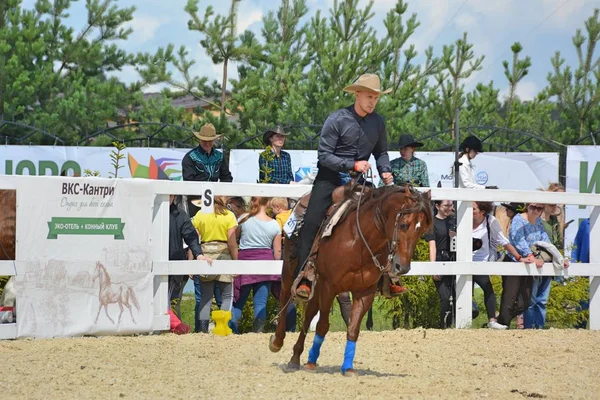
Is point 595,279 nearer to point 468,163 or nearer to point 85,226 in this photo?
point 468,163

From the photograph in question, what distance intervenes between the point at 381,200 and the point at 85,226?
371cm

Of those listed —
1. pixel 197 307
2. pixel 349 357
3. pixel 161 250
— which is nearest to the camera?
pixel 349 357

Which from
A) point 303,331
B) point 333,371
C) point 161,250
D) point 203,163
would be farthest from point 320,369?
point 203,163

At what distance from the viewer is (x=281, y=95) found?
2455 cm

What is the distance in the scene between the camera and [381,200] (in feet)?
27.5

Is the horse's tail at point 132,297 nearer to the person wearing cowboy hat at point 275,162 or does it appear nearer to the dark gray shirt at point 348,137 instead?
the person wearing cowboy hat at point 275,162

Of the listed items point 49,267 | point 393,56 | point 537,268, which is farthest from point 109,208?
point 393,56

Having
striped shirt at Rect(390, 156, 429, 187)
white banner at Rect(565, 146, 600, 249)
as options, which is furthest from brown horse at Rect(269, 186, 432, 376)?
white banner at Rect(565, 146, 600, 249)

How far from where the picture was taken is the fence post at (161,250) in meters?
10.9

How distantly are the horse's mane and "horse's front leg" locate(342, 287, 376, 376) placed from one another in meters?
0.61

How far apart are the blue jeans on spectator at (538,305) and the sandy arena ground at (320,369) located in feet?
3.06

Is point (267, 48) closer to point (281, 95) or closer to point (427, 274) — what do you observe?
point (281, 95)

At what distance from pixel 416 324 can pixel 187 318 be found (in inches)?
126

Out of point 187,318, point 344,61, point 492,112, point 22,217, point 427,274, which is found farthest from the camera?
point 492,112
